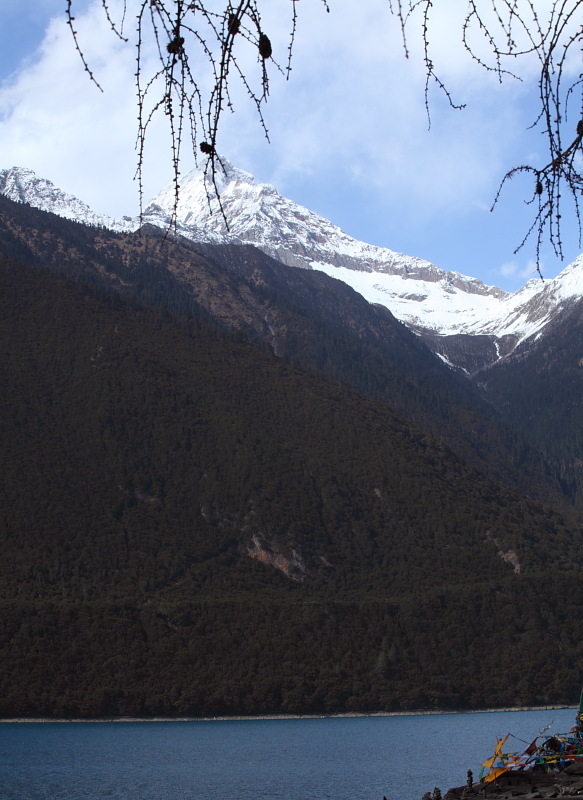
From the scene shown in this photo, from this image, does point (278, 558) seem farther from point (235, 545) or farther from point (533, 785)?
point (533, 785)

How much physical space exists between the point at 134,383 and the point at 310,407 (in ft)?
105

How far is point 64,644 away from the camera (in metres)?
114

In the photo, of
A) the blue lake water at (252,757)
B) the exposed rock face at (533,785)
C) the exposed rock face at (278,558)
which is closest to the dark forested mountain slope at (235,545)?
the exposed rock face at (278,558)

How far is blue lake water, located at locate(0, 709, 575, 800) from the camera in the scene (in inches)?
2425

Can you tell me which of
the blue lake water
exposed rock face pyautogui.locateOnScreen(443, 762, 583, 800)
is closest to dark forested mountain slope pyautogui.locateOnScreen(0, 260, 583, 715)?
the blue lake water

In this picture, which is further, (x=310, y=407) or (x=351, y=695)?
(x=310, y=407)

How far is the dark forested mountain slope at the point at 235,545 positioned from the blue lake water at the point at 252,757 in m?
6.21

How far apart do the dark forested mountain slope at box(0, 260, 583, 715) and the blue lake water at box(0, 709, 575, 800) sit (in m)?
6.21

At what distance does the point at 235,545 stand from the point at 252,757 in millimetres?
59432

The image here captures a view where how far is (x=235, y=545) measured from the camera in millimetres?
140625

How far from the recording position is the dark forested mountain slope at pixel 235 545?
4658 inches

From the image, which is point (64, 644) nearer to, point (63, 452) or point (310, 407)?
point (63, 452)

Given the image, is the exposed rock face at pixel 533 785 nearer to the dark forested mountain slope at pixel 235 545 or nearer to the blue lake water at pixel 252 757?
the blue lake water at pixel 252 757

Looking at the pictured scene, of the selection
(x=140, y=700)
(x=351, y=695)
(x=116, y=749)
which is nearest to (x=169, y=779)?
(x=116, y=749)
